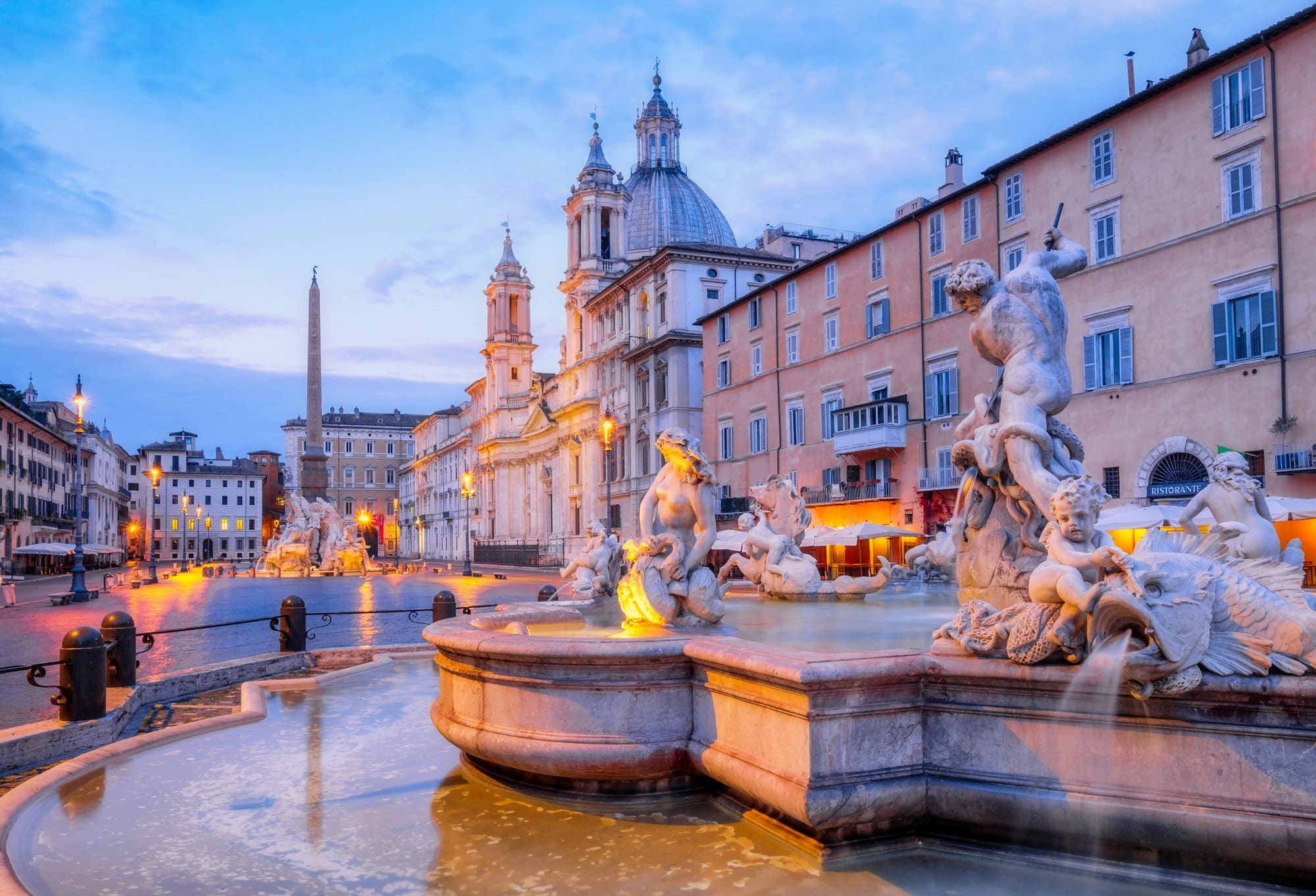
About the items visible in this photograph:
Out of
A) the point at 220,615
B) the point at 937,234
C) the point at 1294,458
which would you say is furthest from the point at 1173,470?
the point at 220,615

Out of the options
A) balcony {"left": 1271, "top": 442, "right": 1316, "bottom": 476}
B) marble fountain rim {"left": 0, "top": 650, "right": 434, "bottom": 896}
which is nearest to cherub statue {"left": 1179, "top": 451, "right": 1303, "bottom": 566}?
marble fountain rim {"left": 0, "top": 650, "right": 434, "bottom": 896}

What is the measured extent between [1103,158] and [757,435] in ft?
65.1

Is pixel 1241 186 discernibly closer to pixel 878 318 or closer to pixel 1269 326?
pixel 1269 326

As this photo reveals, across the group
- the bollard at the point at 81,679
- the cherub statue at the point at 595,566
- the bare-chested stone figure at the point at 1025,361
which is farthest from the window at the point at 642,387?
the bare-chested stone figure at the point at 1025,361

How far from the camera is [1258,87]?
72.2 feet

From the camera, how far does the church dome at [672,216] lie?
68938mm

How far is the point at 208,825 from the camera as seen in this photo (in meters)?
5.18

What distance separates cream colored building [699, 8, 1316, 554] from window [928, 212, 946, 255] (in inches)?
2.4

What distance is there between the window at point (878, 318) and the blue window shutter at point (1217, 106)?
42.1 ft

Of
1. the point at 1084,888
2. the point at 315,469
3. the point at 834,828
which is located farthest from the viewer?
the point at 315,469

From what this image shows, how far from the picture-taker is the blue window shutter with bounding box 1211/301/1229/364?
22453 mm

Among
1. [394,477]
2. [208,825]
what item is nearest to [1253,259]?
[208,825]

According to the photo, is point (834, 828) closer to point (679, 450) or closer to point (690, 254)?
point (679, 450)

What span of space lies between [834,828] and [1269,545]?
5.45 m
